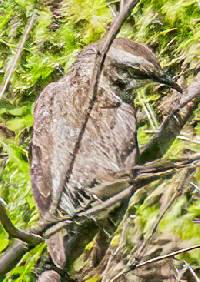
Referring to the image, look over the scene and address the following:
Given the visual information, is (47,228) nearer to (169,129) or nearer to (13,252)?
(13,252)

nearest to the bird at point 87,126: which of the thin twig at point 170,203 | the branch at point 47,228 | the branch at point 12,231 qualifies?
the thin twig at point 170,203

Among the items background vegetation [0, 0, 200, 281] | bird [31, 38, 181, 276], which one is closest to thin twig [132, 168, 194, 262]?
background vegetation [0, 0, 200, 281]

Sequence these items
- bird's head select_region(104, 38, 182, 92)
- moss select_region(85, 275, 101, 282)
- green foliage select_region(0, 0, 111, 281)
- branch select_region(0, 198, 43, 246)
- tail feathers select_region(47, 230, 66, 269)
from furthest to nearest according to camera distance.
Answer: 1. green foliage select_region(0, 0, 111, 281)
2. bird's head select_region(104, 38, 182, 92)
3. moss select_region(85, 275, 101, 282)
4. tail feathers select_region(47, 230, 66, 269)
5. branch select_region(0, 198, 43, 246)

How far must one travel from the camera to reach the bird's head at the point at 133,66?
437cm

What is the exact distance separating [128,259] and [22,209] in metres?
1.30

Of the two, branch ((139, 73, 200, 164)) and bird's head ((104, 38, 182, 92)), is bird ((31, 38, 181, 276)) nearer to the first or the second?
bird's head ((104, 38, 182, 92))

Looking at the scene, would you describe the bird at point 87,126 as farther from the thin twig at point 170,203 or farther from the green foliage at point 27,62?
the green foliage at point 27,62

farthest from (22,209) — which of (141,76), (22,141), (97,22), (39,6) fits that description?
(39,6)

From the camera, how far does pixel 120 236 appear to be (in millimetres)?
4141

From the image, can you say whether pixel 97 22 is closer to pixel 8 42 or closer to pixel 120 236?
pixel 8 42

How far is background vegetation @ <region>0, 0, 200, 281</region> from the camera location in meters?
4.25

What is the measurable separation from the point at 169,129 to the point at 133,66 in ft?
1.27

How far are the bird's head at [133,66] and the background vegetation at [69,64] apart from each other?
31 centimetres

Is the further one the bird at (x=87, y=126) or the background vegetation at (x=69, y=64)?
the background vegetation at (x=69, y=64)
